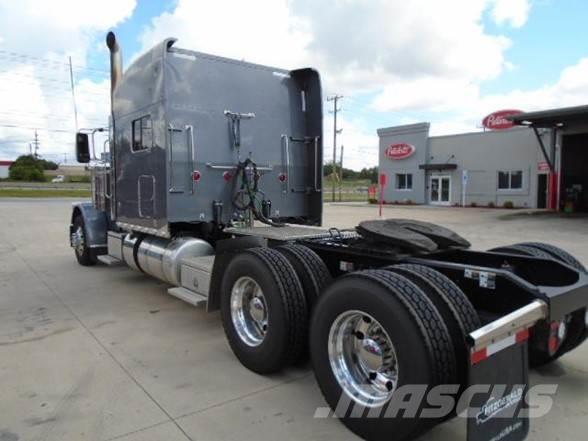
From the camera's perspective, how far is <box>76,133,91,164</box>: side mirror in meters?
8.15

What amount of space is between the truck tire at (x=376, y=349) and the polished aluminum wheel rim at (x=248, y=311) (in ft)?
2.84

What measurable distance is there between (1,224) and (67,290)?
1234cm

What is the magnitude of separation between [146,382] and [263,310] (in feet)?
3.50

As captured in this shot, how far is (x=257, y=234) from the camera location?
5023 millimetres

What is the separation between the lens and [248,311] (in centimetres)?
428

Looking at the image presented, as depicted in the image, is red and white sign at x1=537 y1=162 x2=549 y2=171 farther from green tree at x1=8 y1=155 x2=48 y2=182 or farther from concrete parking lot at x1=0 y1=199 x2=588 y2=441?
green tree at x1=8 y1=155 x2=48 y2=182

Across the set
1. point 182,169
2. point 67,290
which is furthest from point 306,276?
point 67,290

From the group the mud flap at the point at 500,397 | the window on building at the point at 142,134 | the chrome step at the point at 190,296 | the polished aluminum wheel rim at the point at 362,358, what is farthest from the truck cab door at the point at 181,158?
the mud flap at the point at 500,397

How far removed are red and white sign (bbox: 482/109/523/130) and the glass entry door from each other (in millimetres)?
4447

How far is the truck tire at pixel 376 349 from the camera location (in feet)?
8.50

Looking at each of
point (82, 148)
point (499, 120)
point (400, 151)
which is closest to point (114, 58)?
point (82, 148)

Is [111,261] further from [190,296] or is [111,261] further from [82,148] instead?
[190,296]

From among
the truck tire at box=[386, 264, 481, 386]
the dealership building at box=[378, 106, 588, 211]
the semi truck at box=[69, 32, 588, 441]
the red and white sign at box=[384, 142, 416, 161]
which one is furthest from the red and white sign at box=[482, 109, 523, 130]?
the truck tire at box=[386, 264, 481, 386]

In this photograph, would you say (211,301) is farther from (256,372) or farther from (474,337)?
(474,337)
